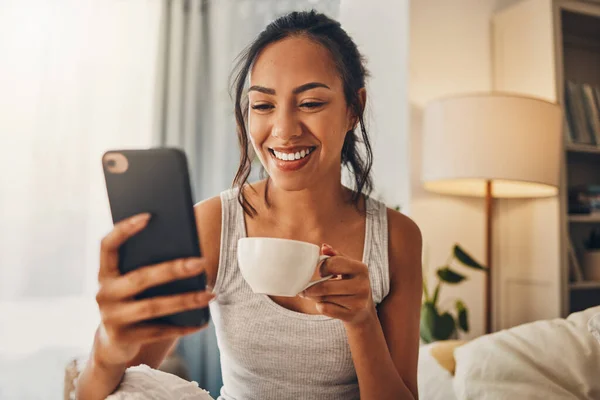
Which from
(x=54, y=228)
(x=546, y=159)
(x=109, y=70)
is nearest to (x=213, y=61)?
(x=109, y=70)

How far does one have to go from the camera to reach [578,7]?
2027 millimetres

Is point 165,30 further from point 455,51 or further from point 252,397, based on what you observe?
point 252,397

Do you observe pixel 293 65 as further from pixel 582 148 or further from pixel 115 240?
pixel 582 148

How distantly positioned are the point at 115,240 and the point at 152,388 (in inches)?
9.4

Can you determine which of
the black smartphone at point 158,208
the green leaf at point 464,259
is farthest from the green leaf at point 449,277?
the black smartphone at point 158,208

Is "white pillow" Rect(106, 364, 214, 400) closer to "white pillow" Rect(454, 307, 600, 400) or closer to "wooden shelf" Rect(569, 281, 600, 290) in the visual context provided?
"white pillow" Rect(454, 307, 600, 400)

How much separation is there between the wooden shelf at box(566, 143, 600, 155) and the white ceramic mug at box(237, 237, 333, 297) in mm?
1693

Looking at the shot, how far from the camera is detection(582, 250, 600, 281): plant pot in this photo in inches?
77.3

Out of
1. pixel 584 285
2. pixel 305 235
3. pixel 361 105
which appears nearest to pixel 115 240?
pixel 305 235

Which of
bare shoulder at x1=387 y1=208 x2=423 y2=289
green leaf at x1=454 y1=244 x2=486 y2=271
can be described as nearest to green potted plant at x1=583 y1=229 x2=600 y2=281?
green leaf at x1=454 y1=244 x2=486 y2=271

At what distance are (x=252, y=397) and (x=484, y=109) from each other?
1.17 metres

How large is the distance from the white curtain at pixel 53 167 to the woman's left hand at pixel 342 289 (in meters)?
1.57

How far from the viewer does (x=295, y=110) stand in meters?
0.87

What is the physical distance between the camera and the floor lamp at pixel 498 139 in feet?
5.36
